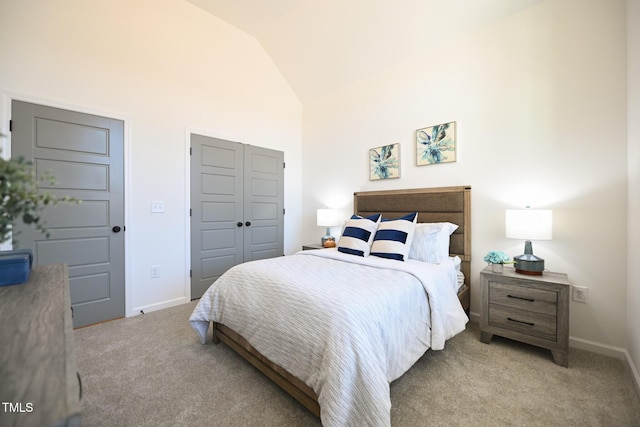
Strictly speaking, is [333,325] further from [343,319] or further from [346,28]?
[346,28]

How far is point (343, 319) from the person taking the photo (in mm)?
1283

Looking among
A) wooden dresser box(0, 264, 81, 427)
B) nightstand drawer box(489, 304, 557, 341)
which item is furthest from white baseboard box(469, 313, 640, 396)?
wooden dresser box(0, 264, 81, 427)

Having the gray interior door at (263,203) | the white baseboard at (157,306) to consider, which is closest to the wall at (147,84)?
the white baseboard at (157,306)

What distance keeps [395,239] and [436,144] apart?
1.27 m

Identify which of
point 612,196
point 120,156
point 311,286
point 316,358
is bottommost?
point 316,358

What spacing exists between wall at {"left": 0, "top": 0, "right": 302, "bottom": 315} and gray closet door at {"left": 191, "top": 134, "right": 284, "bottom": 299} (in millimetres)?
148

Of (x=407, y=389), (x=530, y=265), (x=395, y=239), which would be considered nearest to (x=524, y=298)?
(x=530, y=265)

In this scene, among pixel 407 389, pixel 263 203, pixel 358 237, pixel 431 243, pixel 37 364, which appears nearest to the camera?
pixel 37 364

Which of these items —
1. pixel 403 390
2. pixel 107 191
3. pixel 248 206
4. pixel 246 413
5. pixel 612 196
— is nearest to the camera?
pixel 246 413

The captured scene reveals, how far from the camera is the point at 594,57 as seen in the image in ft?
6.76

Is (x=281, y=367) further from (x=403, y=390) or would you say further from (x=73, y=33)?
(x=73, y=33)

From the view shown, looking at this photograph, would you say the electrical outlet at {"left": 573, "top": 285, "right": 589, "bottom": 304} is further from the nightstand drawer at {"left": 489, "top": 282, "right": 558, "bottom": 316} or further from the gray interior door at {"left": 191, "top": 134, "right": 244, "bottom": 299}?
the gray interior door at {"left": 191, "top": 134, "right": 244, "bottom": 299}

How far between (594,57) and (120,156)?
173 inches

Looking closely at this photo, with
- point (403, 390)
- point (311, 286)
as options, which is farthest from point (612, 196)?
point (311, 286)
